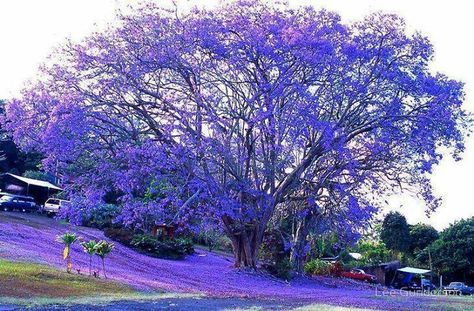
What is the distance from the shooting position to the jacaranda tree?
24.0 metres

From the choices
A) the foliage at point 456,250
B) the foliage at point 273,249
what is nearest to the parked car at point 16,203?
the foliage at point 273,249

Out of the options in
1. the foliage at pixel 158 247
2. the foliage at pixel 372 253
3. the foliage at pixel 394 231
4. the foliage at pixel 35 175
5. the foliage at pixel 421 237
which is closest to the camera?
the foliage at pixel 158 247

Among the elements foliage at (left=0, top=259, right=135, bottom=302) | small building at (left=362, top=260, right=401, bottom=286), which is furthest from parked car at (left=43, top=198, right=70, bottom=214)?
foliage at (left=0, top=259, right=135, bottom=302)

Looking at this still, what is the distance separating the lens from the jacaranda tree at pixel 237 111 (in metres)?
24.0

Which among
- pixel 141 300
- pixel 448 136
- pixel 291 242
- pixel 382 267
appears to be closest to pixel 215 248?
pixel 382 267

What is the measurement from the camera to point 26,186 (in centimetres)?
5175

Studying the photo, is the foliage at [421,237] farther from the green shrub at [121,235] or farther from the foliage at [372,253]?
the green shrub at [121,235]

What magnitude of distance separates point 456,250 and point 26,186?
3503 cm

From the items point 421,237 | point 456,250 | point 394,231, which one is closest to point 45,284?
point 456,250

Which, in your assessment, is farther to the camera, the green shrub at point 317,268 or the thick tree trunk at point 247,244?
the green shrub at point 317,268

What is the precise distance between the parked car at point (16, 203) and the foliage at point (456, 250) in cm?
3184

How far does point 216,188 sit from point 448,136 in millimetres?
9643

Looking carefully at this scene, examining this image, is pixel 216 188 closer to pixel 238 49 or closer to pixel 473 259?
pixel 238 49

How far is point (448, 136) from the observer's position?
84.7 feet
